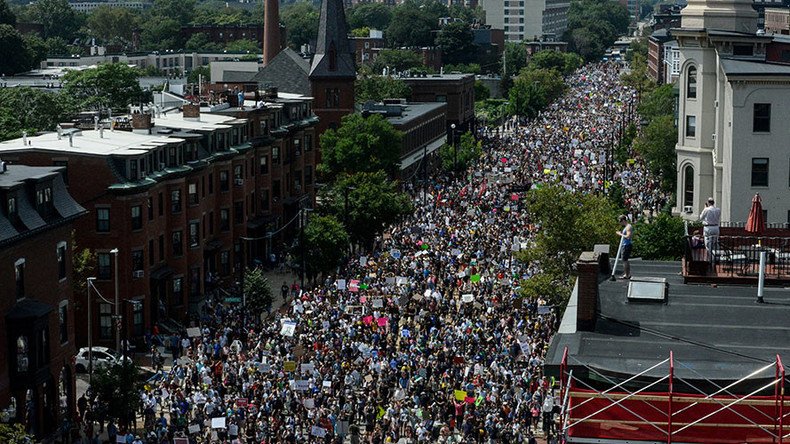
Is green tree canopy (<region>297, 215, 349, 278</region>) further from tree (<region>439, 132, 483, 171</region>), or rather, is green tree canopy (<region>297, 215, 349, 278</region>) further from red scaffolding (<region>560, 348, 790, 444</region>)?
red scaffolding (<region>560, 348, 790, 444</region>)

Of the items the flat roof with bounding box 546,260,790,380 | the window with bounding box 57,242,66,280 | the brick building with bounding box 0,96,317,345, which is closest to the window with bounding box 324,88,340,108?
the brick building with bounding box 0,96,317,345

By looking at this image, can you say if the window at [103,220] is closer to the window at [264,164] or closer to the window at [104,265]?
the window at [104,265]

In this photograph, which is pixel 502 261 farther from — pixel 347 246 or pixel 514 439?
pixel 514 439

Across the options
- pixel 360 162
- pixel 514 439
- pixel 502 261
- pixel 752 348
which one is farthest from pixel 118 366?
pixel 360 162

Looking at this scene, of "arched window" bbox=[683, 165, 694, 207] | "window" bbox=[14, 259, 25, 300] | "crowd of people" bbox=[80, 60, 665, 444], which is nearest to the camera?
"window" bbox=[14, 259, 25, 300]

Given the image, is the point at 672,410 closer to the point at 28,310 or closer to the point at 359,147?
the point at 28,310

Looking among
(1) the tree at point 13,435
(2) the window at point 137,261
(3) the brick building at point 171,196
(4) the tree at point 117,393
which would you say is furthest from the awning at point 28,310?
(2) the window at point 137,261
